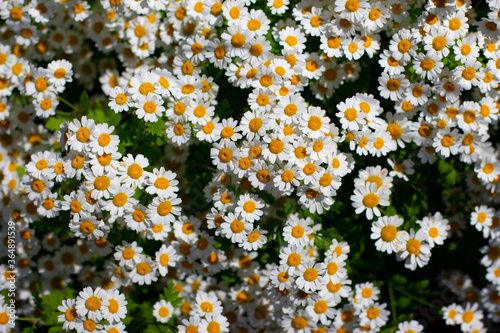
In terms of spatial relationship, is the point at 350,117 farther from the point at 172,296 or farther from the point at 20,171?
the point at 20,171

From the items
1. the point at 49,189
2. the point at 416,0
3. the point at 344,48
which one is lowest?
the point at 49,189

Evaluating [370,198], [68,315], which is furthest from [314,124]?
[68,315]

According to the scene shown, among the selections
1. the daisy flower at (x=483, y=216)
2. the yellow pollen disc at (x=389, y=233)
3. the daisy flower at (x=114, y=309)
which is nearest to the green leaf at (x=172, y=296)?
the daisy flower at (x=114, y=309)

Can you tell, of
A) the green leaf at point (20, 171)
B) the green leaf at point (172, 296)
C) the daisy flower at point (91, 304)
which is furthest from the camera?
the green leaf at point (20, 171)

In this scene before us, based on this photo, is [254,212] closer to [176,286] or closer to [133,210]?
[133,210]

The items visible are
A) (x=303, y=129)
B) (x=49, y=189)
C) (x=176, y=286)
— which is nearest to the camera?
(x=303, y=129)

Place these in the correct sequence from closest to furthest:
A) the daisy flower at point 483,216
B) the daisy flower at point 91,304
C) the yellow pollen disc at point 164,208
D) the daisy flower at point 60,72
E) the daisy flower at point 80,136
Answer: the daisy flower at point 80,136
the yellow pollen disc at point 164,208
the daisy flower at point 91,304
the daisy flower at point 60,72
the daisy flower at point 483,216

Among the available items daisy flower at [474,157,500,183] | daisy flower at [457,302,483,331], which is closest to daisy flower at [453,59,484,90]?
daisy flower at [474,157,500,183]

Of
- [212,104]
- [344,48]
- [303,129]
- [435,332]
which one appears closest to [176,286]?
[212,104]

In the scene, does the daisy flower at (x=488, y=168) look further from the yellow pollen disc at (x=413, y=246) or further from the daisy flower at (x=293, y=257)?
the daisy flower at (x=293, y=257)

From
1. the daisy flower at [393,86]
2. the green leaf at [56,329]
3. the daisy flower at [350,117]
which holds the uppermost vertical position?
the daisy flower at [393,86]

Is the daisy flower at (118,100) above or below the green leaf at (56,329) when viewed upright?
above
